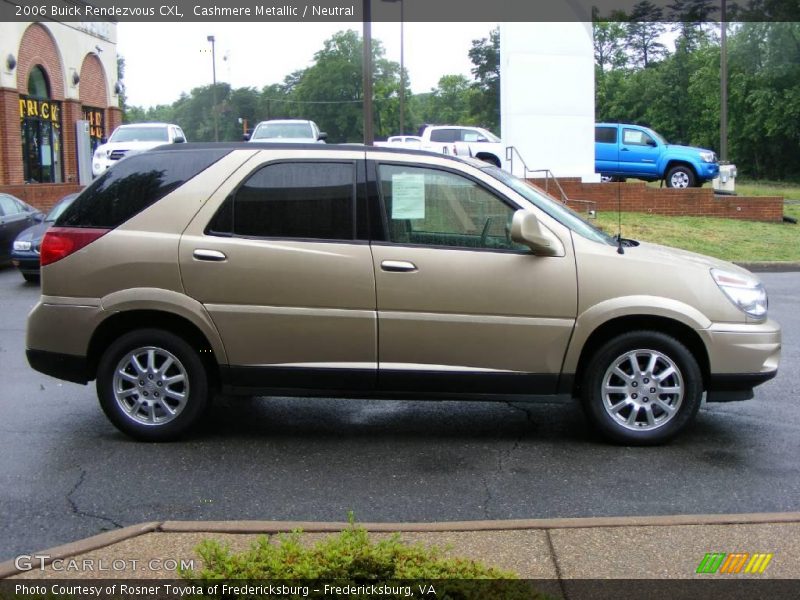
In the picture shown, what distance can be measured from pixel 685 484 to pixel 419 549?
235 centimetres

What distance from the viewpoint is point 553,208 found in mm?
6359

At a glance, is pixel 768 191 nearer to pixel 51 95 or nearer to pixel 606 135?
pixel 606 135

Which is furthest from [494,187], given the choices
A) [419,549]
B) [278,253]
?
[419,549]

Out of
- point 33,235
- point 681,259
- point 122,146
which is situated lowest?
point 33,235

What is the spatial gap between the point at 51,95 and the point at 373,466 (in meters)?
32.1

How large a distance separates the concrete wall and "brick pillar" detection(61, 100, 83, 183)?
62.5 feet

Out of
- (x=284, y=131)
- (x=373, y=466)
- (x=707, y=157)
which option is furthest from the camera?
(x=707, y=157)

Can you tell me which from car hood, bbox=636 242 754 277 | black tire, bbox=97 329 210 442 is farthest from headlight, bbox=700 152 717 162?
black tire, bbox=97 329 210 442

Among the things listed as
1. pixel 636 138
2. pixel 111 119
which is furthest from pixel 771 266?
pixel 111 119

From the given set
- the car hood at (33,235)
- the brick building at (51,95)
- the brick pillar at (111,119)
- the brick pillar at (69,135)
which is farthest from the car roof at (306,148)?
the brick pillar at (111,119)

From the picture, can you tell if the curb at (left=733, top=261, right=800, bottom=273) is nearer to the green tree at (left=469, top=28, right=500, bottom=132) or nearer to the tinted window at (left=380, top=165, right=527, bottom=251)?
the tinted window at (left=380, top=165, right=527, bottom=251)

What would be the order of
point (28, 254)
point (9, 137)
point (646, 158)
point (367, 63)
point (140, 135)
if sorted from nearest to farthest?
point (28, 254) → point (367, 63) → point (140, 135) → point (646, 158) → point (9, 137)

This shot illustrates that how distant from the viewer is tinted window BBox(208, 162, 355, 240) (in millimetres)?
6148

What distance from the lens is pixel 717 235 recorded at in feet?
65.3
